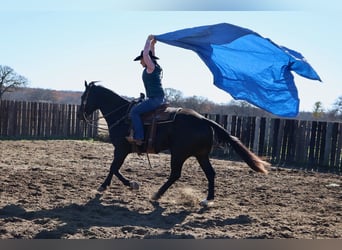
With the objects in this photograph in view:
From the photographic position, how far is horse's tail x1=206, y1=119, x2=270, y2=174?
20.6 ft

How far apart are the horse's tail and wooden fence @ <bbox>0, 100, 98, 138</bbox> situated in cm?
1165

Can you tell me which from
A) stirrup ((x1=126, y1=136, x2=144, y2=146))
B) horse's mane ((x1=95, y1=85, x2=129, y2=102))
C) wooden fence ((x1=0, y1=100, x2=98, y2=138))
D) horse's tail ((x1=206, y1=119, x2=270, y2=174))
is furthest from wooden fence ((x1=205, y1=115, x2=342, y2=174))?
horse's mane ((x1=95, y1=85, x2=129, y2=102))

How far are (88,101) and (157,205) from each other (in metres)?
2.41

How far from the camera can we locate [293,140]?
13203 millimetres

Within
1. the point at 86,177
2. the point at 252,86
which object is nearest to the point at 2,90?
the point at 86,177

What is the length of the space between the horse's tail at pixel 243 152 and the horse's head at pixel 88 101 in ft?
7.52

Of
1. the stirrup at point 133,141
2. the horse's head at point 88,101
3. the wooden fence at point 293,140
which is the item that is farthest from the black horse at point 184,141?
the wooden fence at point 293,140

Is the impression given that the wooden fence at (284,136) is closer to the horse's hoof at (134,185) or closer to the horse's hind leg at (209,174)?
the horse's hind leg at (209,174)

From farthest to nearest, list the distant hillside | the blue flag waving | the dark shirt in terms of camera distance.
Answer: the distant hillside → the dark shirt → the blue flag waving

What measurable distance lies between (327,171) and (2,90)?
14248 mm

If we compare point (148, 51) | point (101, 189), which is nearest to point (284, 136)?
point (101, 189)

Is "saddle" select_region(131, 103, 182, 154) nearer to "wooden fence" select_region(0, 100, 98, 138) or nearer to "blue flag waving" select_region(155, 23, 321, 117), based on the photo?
"blue flag waving" select_region(155, 23, 321, 117)

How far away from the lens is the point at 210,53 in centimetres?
637

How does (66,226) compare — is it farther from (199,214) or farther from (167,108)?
(167,108)
